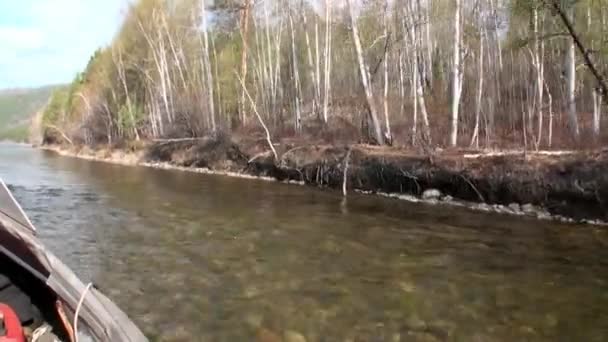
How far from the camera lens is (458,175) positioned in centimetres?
1858

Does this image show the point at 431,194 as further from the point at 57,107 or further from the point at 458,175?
the point at 57,107

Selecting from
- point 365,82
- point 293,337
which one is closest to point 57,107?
point 365,82

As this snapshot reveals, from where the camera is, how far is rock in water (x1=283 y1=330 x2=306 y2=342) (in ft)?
23.4

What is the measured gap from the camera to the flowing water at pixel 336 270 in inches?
299

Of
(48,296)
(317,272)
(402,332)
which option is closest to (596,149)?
(317,272)

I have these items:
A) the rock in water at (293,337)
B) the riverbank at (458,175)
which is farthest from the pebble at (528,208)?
the rock in water at (293,337)

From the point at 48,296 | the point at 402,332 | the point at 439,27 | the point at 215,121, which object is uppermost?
the point at 439,27

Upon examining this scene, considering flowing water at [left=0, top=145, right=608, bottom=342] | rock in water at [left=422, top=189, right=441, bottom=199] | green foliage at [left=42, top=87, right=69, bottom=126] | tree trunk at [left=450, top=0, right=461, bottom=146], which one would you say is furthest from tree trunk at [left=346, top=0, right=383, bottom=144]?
green foliage at [left=42, top=87, right=69, bottom=126]

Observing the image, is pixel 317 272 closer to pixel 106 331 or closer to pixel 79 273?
pixel 79 273

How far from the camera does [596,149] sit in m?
16.4

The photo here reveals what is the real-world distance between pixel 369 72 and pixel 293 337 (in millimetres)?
21462

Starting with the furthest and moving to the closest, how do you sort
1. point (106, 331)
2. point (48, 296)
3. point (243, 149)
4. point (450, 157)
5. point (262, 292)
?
1. point (243, 149)
2. point (450, 157)
3. point (262, 292)
4. point (48, 296)
5. point (106, 331)

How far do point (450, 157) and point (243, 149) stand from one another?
46.2ft

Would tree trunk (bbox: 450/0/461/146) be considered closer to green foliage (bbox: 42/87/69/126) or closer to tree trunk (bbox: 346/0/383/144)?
tree trunk (bbox: 346/0/383/144)
